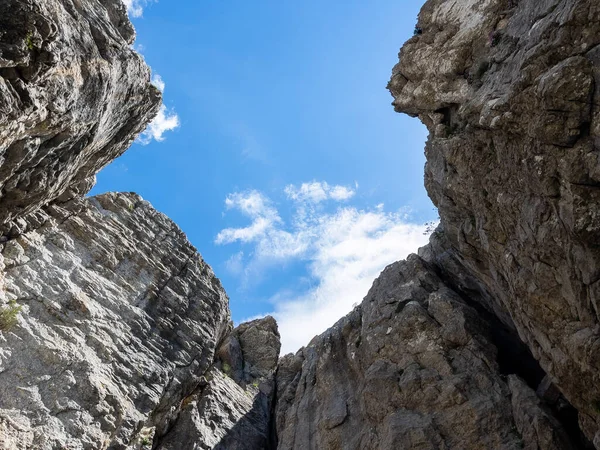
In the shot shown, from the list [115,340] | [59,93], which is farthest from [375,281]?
[59,93]

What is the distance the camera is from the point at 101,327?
28.4 m

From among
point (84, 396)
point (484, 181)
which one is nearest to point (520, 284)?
point (484, 181)

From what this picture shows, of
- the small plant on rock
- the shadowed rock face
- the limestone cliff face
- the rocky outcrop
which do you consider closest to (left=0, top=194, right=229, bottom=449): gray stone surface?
the limestone cliff face

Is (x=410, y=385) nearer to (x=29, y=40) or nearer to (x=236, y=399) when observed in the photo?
(x=236, y=399)

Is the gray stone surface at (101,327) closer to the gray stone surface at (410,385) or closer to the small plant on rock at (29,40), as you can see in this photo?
the gray stone surface at (410,385)

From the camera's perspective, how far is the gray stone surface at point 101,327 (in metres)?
23.2

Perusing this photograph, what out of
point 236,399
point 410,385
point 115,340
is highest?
point 115,340

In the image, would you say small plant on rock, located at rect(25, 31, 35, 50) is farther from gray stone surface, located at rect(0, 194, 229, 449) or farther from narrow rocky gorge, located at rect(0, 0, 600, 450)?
gray stone surface, located at rect(0, 194, 229, 449)

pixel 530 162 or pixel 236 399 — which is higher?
pixel 236 399

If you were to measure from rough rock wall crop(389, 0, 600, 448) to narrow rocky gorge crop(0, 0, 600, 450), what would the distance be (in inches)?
3.7

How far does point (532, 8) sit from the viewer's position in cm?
2047

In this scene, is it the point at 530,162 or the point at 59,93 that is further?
the point at 59,93

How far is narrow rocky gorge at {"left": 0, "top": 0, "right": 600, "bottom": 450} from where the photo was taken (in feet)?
55.2

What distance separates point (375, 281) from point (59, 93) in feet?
87.6
